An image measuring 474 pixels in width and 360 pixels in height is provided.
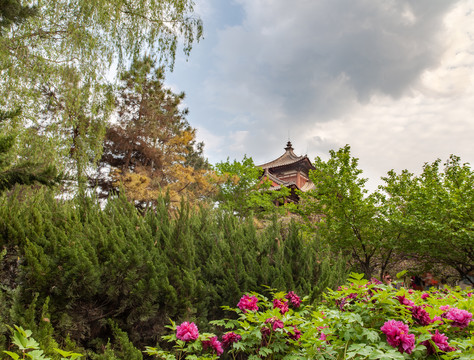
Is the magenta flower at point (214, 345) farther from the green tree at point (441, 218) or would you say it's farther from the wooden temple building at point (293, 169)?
the wooden temple building at point (293, 169)

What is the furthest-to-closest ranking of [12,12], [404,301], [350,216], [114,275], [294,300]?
1. [350,216]
2. [12,12]
3. [294,300]
4. [114,275]
5. [404,301]

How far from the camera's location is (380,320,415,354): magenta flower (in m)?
1.89

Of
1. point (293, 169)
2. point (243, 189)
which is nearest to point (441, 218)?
point (243, 189)

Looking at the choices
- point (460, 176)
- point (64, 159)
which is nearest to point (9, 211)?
point (64, 159)

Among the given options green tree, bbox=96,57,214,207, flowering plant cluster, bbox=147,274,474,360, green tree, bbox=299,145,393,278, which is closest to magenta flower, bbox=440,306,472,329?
flowering plant cluster, bbox=147,274,474,360

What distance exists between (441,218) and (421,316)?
352 inches

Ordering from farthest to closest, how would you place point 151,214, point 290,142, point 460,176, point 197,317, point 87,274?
point 290,142 < point 460,176 < point 151,214 < point 197,317 < point 87,274

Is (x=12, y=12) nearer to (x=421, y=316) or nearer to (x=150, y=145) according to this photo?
(x=421, y=316)

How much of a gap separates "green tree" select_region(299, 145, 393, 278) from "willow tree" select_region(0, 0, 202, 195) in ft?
21.2

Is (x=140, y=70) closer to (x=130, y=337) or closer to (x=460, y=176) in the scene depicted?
(x=130, y=337)

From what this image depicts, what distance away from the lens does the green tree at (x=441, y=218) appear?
30.5 ft

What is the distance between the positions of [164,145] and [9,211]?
18.1 meters

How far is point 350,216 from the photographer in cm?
1070

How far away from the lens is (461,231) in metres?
8.97
